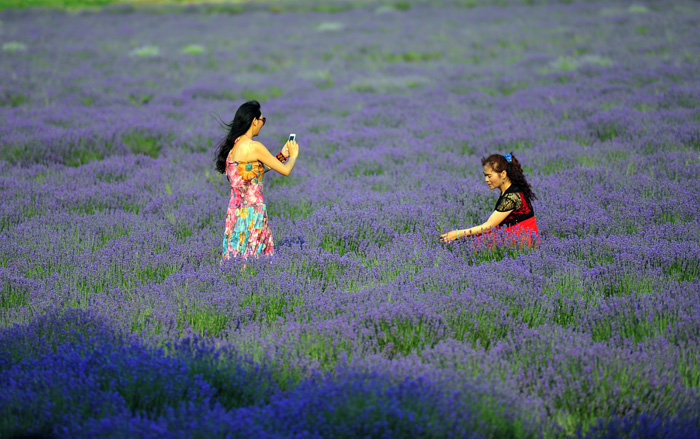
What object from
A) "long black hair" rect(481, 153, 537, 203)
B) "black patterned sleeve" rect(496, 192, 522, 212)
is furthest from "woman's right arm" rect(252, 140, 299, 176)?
"black patterned sleeve" rect(496, 192, 522, 212)

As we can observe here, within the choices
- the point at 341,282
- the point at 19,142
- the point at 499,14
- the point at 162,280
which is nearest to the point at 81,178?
the point at 19,142

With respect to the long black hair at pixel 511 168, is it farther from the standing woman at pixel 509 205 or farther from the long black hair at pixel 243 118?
the long black hair at pixel 243 118

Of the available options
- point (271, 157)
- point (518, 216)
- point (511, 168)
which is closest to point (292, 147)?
point (271, 157)

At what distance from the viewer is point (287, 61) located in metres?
16.8

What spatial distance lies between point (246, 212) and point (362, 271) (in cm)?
109

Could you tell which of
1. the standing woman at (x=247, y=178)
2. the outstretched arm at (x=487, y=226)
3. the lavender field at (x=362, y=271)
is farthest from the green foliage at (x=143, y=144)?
the outstretched arm at (x=487, y=226)

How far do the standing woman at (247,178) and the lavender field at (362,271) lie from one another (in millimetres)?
229

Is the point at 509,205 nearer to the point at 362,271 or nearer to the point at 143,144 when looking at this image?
the point at 362,271

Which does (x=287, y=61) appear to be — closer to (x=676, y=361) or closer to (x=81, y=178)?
(x=81, y=178)

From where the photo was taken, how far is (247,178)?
454 cm

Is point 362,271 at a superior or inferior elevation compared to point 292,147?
inferior

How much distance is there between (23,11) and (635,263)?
3637 cm

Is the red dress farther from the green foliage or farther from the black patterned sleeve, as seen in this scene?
the green foliage

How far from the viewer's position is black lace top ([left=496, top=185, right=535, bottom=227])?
4.62m
